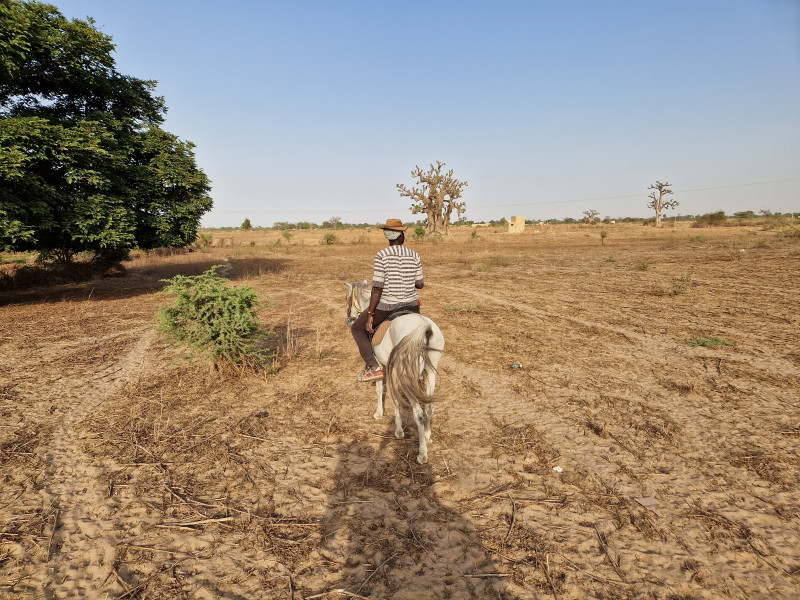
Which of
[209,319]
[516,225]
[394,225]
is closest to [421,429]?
[394,225]

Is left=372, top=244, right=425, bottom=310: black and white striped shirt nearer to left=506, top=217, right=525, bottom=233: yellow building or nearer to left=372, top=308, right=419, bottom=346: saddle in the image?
left=372, top=308, right=419, bottom=346: saddle

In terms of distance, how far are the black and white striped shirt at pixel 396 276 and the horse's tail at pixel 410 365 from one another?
56cm

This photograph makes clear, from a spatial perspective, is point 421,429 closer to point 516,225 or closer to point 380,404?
point 380,404

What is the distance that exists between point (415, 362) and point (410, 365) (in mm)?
59

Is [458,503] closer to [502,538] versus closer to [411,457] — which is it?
→ [502,538]

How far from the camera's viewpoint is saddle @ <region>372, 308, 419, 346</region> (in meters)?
4.35

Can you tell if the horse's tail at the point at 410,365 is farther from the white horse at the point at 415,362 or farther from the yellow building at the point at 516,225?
the yellow building at the point at 516,225

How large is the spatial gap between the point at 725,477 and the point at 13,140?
48.2 feet

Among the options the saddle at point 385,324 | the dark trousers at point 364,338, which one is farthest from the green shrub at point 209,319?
the saddle at point 385,324

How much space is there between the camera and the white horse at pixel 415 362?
389 cm

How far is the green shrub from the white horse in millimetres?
2836

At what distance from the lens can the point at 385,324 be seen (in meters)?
4.41

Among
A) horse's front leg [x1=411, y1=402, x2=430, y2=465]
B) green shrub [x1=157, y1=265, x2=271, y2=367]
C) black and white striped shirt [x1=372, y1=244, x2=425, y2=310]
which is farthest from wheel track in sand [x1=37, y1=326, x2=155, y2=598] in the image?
black and white striped shirt [x1=372, y1=244, x2=425, y2=310]

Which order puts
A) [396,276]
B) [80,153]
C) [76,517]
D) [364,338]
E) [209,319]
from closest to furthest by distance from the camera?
1. [76,517]
2. [396,276]
3. [364,338]
4. [209,319]
5. [80,153]
